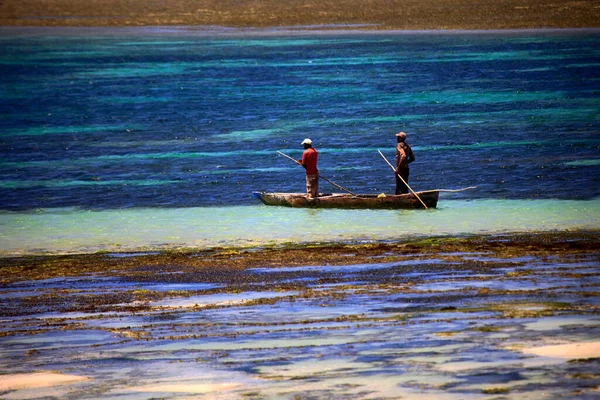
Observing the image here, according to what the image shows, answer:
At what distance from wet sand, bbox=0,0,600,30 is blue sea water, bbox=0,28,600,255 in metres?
2.69

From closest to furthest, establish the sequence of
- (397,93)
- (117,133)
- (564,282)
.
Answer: (564,282) < (117,133) < (397,93)

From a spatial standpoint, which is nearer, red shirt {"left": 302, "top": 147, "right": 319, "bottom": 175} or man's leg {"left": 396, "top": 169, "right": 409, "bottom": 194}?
red shirt {"left": 302, "top": 147, "right": 319, "bottom": 175}

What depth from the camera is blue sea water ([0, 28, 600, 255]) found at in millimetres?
21250

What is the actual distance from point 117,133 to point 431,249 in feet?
76.6

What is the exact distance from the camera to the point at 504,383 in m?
9.70

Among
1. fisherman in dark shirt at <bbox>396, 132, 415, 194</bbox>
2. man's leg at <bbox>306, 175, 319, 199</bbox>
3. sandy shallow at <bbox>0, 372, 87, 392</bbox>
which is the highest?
fisherman in dark shirt at <bbox>396, 132, 415, 194</bbox>

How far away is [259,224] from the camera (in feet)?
69.1

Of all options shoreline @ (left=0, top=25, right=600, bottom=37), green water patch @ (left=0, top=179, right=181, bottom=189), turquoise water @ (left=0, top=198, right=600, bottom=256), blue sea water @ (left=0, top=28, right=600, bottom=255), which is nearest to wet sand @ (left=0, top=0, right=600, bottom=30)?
shoreline @ (left=0, top=25, right=600, bottom=37)

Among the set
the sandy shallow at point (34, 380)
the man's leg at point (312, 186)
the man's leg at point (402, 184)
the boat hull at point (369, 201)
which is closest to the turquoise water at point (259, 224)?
the boat hull at point (369, 201)

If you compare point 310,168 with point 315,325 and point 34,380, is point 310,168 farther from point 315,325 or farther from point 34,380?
point 34,380

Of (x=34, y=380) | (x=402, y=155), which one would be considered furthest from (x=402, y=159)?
(x=34, y=380)

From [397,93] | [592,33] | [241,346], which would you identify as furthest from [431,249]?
[592,33]

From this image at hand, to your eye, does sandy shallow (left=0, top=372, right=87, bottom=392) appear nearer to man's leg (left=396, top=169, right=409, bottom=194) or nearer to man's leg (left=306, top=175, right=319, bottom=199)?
man's leg (left=306, top=175, right=319, bottom=199)

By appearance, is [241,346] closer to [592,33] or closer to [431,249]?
[431,249]
